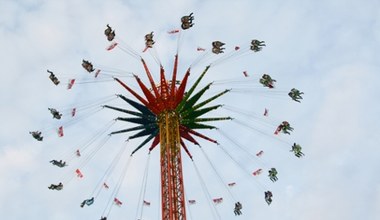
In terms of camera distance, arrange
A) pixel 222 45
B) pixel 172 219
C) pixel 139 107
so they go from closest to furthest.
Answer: pixel 172 219 < pixel 139 107 < pixel 222 45

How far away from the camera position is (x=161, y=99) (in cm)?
5209

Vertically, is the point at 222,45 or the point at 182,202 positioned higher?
the point at 222,45

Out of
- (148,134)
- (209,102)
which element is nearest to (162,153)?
(148,134)

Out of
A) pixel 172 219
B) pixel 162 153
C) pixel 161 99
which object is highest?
pixel 161 99

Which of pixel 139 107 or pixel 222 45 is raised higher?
pixel 222 45

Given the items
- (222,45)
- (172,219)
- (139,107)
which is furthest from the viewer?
(222,45)

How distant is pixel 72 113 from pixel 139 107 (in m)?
11.5

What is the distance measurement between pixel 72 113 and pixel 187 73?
49.3ft

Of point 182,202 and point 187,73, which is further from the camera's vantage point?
point 187,73

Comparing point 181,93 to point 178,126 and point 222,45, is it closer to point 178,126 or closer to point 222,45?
point 178,126

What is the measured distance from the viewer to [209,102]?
51688 millimetres

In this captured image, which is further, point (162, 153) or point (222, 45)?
point (222, 45)

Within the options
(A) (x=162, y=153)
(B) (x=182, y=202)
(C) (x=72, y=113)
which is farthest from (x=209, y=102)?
(C) (x=72, y=113)

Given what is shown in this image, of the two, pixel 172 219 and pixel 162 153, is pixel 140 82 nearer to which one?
pixel 162 153
